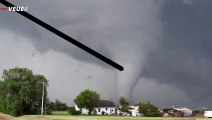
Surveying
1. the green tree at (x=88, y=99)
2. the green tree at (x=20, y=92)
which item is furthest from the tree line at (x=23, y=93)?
the green tree at (x=88, y=99)

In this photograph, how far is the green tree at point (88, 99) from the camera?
183750 millimetres

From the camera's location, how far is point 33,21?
229cm

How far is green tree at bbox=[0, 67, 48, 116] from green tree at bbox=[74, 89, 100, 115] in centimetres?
3067

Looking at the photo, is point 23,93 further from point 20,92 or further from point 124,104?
point 124,104

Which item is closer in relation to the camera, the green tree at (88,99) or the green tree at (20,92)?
the green tree at (20,92)

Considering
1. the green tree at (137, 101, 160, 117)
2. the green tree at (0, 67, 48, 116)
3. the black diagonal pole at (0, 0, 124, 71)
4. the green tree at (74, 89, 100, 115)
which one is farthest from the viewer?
the green tree at (74, 89, 100, 115)

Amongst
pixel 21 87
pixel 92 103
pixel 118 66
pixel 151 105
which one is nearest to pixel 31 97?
pixel 21 87

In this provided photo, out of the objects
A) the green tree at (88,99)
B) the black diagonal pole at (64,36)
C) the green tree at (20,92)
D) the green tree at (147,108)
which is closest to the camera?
the black diagonal pole at (64,36)

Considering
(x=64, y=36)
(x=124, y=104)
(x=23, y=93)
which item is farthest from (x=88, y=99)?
(x=64, y=36)

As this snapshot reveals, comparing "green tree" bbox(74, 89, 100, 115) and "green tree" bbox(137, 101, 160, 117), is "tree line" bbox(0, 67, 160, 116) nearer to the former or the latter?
"green tree" bbox(137, 101, 160, 117)

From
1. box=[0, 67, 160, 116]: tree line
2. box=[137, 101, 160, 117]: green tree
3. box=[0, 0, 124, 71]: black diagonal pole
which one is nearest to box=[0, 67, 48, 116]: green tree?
box=[0, 67, 160, 116]: tree line

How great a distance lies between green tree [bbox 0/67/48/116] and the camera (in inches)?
5704

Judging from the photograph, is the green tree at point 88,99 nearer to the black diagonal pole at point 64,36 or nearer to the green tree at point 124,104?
the green tree at point 124,104

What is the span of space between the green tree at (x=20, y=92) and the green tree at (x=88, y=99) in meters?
30.7
